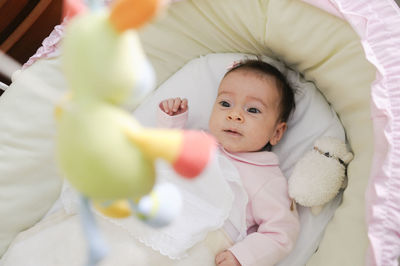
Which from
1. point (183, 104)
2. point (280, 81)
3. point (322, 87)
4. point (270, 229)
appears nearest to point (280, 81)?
point (280, 81)

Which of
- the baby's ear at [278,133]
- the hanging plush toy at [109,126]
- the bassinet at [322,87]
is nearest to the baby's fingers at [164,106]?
the bassinet at [322,87]

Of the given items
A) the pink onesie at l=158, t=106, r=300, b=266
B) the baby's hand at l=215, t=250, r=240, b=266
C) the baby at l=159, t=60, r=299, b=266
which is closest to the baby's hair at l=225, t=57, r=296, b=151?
the baby at l=159, t=60, r=299, b=266

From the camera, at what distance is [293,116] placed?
3.74ft

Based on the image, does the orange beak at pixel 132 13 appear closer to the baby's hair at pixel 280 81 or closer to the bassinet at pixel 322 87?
the bassinet at pixel 322 87

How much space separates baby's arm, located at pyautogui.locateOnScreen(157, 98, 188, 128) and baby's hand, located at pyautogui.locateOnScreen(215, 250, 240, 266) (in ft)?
1.18

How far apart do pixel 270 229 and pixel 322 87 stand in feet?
1.25

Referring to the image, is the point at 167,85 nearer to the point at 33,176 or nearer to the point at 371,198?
the point at 33,176

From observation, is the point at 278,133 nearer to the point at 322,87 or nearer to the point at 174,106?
the point at 322,87

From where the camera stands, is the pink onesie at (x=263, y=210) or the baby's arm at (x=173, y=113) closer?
the pink onesie at (x=263, y=210)

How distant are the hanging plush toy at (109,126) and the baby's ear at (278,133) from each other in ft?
2.37

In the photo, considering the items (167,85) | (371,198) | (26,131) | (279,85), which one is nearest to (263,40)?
(279,85)

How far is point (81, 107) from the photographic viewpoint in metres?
0.39

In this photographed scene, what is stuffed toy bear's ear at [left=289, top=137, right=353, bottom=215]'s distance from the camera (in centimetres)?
96

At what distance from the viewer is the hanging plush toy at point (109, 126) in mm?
376
